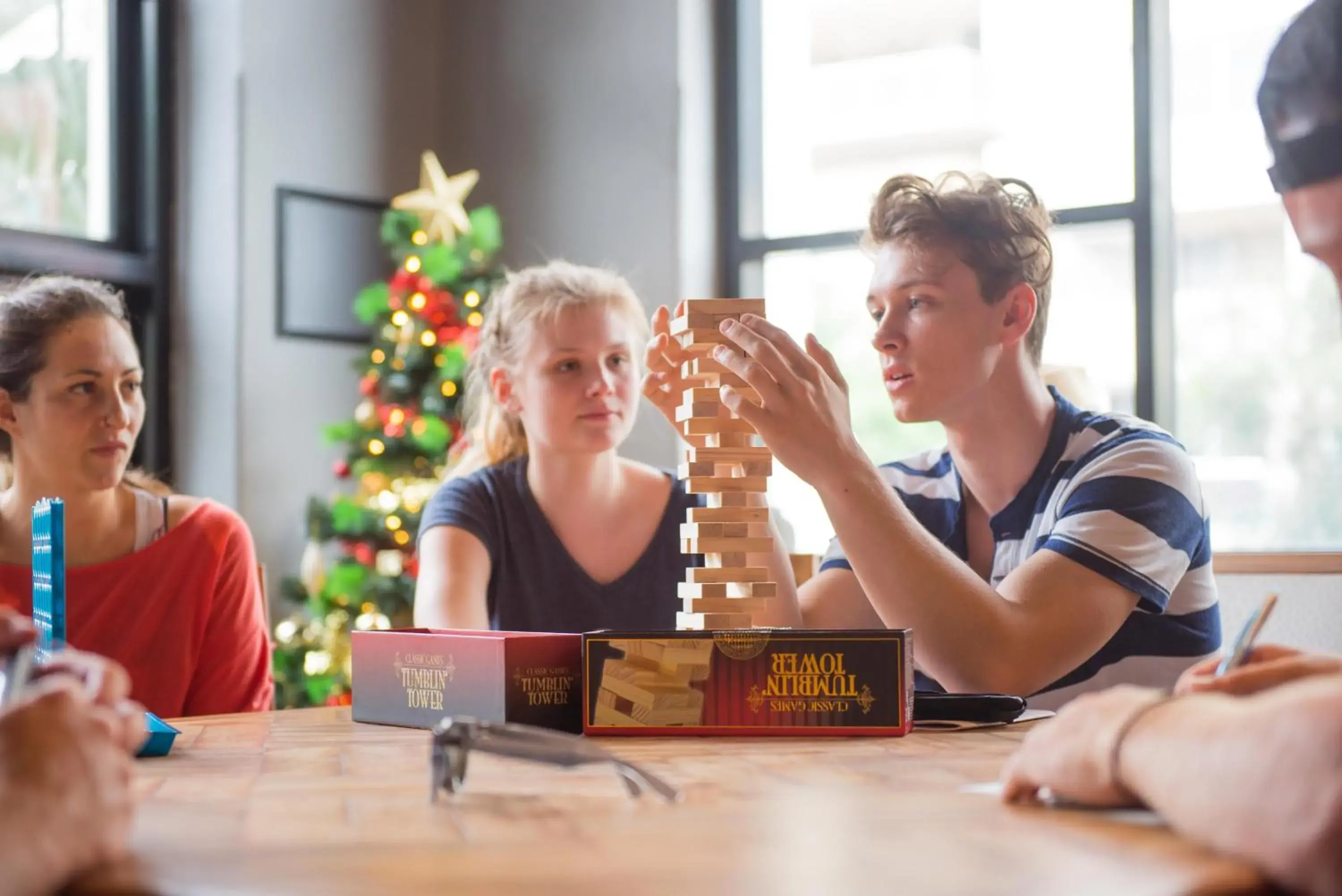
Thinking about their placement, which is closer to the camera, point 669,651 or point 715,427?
point 669,651

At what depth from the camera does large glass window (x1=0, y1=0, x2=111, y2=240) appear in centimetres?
436

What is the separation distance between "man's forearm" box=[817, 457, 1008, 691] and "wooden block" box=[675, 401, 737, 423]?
0.14 m

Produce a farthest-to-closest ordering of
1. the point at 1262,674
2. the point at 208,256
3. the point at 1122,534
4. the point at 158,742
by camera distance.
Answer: the point at 208,256 → the point at 1122,534 → the point at 158,742 → the point at 1262,674

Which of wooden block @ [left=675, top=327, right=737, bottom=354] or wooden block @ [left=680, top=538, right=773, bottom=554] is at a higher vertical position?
wooden block @ [left=675, top=327, right=737, bottom=354]

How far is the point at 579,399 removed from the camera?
238cm

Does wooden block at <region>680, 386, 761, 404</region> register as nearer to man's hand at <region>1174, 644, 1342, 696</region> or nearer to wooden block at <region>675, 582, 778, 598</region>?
wooden block at <region>675, 582, 778, 598</region>

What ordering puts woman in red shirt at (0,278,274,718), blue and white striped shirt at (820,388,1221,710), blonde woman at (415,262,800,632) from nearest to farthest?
blue and white striped shirt at (820,388,1221,710), woman in red shirt at (0,278,274,718), blonde woman at (415,262,800,632)

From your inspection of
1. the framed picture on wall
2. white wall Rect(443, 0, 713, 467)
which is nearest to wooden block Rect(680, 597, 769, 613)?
white wall Rect(443, 0, 713, 467)

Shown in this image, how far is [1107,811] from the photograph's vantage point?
2.93ft

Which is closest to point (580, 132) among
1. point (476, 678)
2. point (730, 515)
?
point (730, 515)

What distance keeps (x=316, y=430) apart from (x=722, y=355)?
141 inches

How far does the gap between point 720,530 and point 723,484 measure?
0.17 ft

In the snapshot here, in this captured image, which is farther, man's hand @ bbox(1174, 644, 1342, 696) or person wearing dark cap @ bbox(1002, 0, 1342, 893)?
man's hand @ bbox(1174, 644, 1342, 696)

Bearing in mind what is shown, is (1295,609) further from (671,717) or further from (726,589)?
(671,717)
